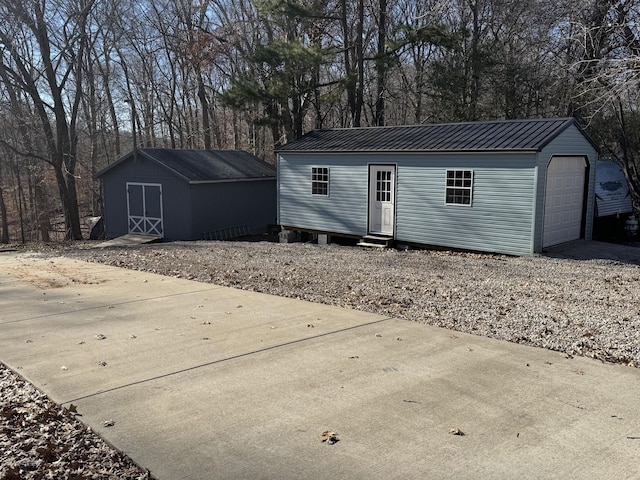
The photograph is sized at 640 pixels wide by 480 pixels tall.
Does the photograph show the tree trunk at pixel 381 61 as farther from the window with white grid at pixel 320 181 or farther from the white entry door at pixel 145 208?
the white entry door at pixel 145 208

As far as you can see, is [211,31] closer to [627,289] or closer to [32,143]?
[32,143]

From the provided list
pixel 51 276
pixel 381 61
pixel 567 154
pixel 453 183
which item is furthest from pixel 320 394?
pixel 381 61

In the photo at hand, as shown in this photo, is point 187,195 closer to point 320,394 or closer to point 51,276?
point 51,276

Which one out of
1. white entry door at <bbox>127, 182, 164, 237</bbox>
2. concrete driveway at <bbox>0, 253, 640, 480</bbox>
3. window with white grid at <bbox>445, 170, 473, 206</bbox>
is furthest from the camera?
white entry door at <bbox>127, 182, 164, 237</bbox>

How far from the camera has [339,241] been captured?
56.7 feet

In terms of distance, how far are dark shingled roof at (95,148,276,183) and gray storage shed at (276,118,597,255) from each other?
3.35m

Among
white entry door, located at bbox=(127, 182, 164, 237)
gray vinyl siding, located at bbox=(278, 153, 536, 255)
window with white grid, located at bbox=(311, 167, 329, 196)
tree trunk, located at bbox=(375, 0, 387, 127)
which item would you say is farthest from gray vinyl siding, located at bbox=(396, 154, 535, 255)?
white entry door, located at bbox=(127, 182, 164, 237)

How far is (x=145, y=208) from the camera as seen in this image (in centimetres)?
2062

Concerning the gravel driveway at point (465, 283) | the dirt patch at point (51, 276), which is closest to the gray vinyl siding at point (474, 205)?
the gravel driveway at point (465, 283)

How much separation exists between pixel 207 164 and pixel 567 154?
1204 cm

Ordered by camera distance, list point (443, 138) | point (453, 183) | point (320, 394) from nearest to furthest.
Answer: point (320, 394) → point (453, 183) → point (443, 138)

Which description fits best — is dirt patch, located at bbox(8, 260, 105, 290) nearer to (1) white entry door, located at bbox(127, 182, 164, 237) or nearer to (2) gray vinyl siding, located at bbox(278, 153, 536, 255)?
(2) gray vinyl siding, located at bbox(278, 153, 536, 255)

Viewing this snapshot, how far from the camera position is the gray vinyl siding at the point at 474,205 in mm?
12828

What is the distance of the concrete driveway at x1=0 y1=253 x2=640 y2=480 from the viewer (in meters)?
3.72
